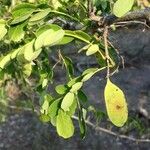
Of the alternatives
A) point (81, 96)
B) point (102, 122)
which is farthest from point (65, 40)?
point (102, 122)

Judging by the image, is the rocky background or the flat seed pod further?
the rocky background

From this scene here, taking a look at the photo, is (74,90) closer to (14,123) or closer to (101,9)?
(101,9)

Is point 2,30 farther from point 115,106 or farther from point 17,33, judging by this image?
point 115,106

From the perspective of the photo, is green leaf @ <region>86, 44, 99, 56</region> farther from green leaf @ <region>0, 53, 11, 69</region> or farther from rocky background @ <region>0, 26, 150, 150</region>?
rocky background @ <region>0, 26, 150, 150</region>

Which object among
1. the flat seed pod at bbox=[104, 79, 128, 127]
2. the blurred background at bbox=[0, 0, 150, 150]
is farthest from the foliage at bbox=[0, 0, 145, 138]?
the blurred background at bbox=[0, 0, 150, 150]

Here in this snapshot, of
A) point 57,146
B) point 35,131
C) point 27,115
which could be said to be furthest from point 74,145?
point 27,115

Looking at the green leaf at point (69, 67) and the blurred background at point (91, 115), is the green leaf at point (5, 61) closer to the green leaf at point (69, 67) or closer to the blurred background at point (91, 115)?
the green leaf at point (69, 67)
